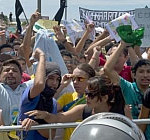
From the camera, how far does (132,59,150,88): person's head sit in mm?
4883

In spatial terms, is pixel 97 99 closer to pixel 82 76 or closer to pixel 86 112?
pixel 86 112

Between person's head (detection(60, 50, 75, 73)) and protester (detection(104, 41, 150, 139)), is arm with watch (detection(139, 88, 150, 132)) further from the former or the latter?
person's head (detection(60, 50, 75, 73))

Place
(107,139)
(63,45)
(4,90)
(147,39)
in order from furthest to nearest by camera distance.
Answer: (63,45) < (147,39) < (4,90) < (107,139)

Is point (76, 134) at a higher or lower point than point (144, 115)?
higher

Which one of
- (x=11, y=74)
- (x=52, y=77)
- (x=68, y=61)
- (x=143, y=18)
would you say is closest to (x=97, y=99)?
(x=52, y=77)

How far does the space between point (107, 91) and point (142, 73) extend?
3.39 ft

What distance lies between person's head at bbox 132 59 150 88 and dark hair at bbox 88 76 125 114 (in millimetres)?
783

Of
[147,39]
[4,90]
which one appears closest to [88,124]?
[4,90]

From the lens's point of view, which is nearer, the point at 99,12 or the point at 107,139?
the point at 107,139

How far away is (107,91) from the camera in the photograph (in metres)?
4.02

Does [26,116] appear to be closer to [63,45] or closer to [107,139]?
[107,139]

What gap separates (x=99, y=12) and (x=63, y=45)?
294cm

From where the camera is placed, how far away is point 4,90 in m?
4.73

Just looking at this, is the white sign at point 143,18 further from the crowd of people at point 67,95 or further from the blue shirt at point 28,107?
the blue shirt at point 28,107
